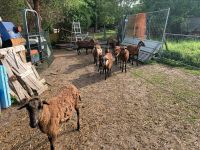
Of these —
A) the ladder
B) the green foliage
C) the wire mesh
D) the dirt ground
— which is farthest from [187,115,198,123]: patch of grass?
the green foliage

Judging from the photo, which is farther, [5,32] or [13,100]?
[5,32]

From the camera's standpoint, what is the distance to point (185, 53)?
14.5 metres

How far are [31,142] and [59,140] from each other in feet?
2.06

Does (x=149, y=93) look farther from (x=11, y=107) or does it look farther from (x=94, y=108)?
(x=11, y=107)

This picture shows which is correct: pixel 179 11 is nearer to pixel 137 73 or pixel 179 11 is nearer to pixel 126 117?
pixel 137 73

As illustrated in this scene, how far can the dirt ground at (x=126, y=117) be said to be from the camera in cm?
562

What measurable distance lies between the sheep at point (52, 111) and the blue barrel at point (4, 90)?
9.11ft

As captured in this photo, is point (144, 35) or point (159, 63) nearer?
point (159, 63)

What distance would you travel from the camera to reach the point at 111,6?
1516 inches

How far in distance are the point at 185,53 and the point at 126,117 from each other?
887 centimetres

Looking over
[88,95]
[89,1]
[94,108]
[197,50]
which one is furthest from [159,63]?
[89,1]

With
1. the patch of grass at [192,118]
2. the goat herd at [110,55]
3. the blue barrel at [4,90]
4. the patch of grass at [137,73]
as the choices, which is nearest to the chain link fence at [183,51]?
the goat herd at [110,55]

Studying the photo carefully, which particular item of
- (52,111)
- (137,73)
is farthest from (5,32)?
(137,73)

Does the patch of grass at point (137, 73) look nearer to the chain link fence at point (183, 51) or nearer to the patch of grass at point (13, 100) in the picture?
the chain link fence at point (183, 51)
